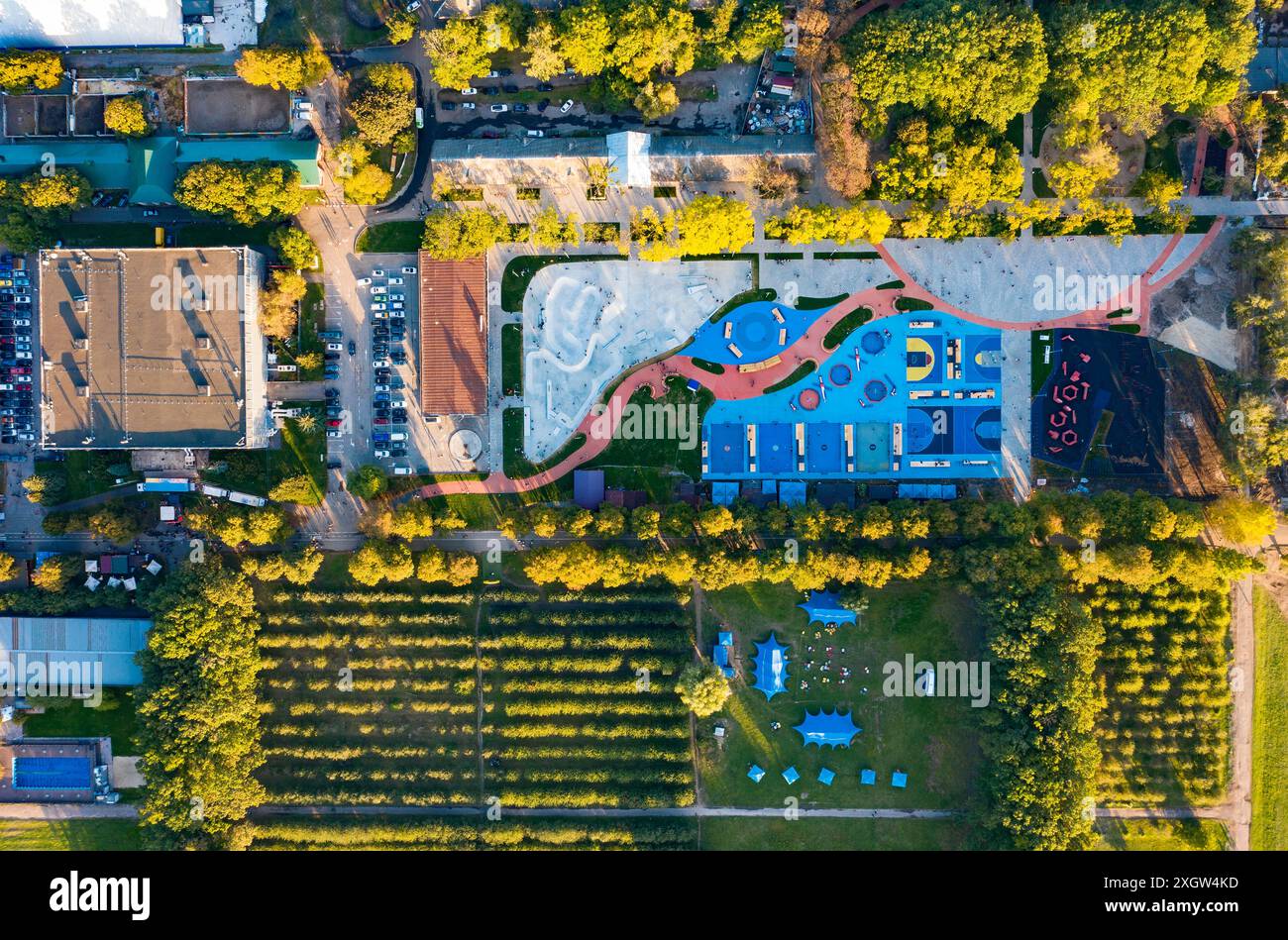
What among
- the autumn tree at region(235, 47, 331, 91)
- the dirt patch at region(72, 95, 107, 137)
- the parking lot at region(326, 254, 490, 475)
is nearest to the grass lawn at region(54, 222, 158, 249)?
→ the dirt patch at region(72, 95, 107, 137)

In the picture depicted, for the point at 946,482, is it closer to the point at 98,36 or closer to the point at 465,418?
the point at 465,418

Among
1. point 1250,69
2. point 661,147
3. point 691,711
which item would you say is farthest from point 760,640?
point 1250,69

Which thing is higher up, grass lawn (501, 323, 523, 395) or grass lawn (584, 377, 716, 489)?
grass lawn (501, 323, 523, 395)

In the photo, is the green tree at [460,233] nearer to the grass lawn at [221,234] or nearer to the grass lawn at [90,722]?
the grass lawn at [221,234]

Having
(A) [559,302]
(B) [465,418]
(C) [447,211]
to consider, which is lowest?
(B) [465,418]

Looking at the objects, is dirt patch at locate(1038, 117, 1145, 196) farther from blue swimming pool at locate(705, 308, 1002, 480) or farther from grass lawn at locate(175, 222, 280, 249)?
grass lawn at locate(175, 222, 280, 249)

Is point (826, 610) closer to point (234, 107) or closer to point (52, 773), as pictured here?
point (234, 107)
